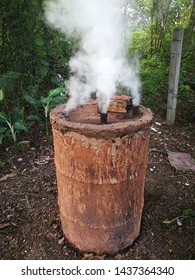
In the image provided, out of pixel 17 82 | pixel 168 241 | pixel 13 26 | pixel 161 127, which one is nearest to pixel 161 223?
pixel 168 241

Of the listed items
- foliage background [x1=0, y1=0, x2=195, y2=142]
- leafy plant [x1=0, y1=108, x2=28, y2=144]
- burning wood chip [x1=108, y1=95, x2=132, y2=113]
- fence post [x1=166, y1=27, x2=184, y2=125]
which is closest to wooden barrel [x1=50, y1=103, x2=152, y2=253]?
burning wood chip [x1=108, y1=95, x2=132, y2=113]

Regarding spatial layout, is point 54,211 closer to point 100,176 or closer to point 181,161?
point 100,176

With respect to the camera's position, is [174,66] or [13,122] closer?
[13,122]

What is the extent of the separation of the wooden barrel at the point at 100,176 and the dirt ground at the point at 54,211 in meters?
0.17

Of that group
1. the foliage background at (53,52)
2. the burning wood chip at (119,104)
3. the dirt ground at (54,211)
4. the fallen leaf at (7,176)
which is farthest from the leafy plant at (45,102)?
the burning wood chip at (119,104)

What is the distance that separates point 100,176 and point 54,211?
3.25 feet

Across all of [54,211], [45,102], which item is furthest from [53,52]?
[54,211]

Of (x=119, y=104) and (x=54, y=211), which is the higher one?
(x=119, y=104)

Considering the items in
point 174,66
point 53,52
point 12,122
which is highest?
point 53,52

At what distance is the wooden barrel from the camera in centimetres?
154

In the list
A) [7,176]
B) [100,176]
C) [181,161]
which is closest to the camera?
[100,176]

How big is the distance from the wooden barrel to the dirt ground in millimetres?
171

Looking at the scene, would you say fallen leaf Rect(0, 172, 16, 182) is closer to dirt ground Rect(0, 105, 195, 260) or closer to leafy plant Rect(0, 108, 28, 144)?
dirt ground Rect(0, 105, 195, 260)

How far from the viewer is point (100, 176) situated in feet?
→ 5.28
